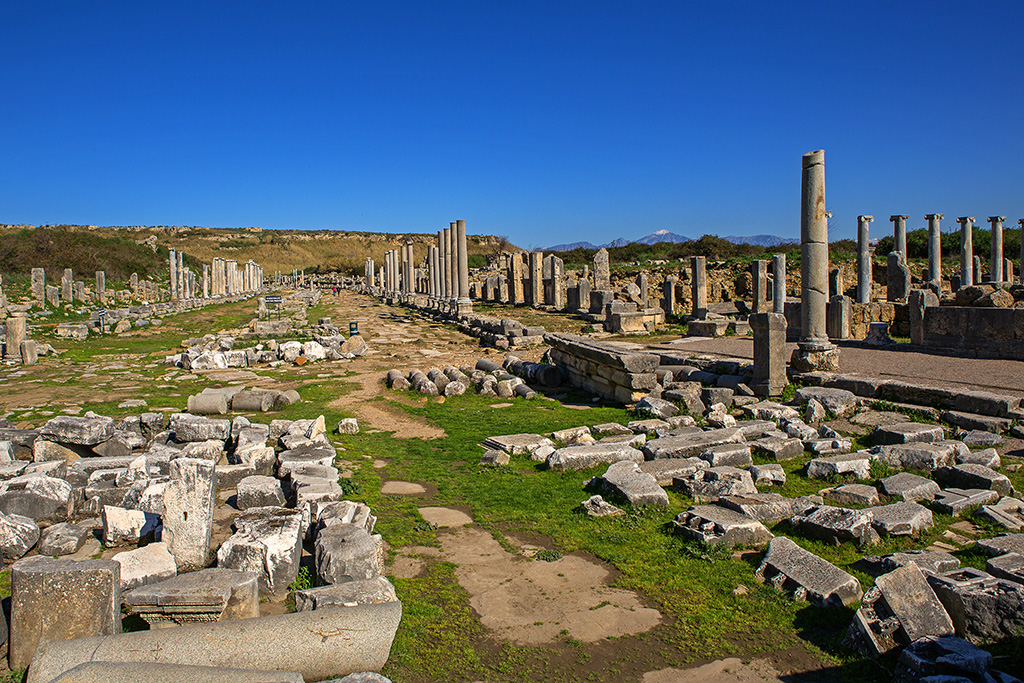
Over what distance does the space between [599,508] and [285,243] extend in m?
123

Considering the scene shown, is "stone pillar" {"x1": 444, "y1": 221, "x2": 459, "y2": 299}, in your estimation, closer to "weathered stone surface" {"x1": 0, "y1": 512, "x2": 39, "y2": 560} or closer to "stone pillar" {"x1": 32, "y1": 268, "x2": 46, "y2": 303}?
"stone pillar" {"x1": 32, "y1": 268, "x2": 46, "y2": 303}

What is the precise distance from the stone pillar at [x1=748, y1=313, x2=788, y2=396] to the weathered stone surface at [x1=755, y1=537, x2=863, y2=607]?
604 centimetres

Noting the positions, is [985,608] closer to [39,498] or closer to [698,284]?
[39,498]

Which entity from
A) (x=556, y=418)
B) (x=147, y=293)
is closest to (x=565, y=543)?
(x=556, y=418)

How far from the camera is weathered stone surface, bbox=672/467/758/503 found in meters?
6.41

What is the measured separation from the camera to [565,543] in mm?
5637

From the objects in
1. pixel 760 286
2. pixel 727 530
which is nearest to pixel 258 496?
pixel 727 530

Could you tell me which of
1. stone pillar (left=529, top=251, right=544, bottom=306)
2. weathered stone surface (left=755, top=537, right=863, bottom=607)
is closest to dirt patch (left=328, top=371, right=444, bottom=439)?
weathered stone surface (left=755, top=537, right=863, bottom=607)

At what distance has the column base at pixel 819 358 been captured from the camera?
446 inches

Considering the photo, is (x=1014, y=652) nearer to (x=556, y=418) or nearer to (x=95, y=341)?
(x=556, y=418)

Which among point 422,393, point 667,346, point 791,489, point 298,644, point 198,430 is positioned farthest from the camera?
point 667,346

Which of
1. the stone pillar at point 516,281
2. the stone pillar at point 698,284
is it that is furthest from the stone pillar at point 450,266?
the stone pillar at point 698,284

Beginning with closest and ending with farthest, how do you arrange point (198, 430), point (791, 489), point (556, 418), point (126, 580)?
1. point (126, 580)
2. point (791, 489)
3. point (198, 430)
4. point (556, 418)

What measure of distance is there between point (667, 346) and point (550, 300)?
14.7m
